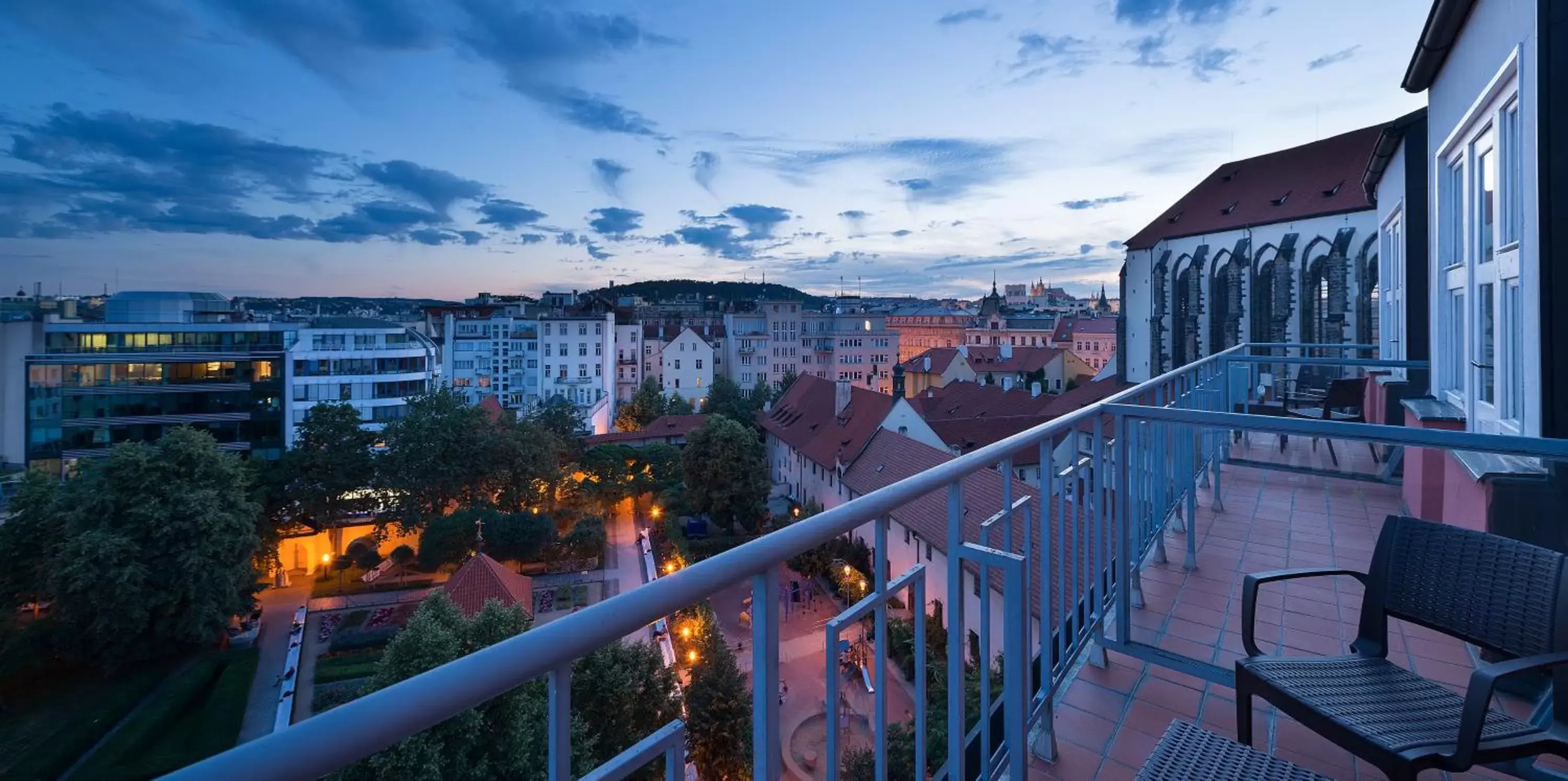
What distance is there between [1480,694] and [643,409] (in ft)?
169

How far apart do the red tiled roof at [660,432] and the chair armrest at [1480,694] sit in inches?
1509

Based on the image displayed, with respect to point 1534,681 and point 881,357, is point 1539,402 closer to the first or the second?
point 1534,681

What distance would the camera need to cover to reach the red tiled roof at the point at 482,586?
16812 millimetres

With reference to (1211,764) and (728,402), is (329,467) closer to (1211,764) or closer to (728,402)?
(728,402)

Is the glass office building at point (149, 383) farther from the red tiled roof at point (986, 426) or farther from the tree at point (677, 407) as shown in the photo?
the red tiled roof at point (986, 426)

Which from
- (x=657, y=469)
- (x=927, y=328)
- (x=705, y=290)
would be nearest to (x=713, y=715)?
(x=657, y=469)

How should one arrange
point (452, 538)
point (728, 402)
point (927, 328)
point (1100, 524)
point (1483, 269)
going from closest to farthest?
point (1100, 524) < point (1483, 269) < point (452, 538) < point (728, 402) < point (927, 328)

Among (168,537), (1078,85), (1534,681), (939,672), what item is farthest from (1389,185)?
(168,537)

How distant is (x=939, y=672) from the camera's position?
319 cm

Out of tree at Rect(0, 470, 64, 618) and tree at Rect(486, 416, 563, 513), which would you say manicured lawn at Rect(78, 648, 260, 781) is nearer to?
tree at Rect(0, 470, 64, 618)

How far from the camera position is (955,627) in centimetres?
191

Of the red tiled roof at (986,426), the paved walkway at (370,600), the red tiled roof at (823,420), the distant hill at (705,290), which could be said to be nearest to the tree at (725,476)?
the red tiled roof at (823,420)

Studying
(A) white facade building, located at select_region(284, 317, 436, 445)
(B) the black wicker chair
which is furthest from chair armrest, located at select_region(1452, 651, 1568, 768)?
(A) white facade building, located at select_region(284, 317, 436, 445)

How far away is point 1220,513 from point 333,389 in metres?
41.2
